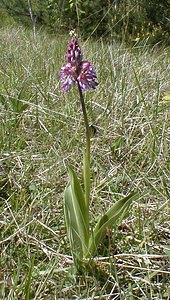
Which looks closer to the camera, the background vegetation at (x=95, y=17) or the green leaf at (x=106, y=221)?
the green leaf at (x=106, y=221)

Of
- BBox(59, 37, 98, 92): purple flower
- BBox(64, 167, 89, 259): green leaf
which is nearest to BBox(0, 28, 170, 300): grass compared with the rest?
BBox(64, 167, 89, 259): green leaf

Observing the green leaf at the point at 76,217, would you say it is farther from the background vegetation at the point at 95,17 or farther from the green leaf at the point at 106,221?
the background vegetation at the point at 95,17

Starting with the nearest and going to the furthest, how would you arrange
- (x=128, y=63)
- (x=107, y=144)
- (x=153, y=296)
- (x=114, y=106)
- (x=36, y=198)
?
1. (x=153, y=296)
2. (x=36, y=198)
3. (x=107, y=144)
4. (x=114, y=106)
5. (x=128, y=63)

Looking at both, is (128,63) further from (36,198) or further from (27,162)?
(36,198)

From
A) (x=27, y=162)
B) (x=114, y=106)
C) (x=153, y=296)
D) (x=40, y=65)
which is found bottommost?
(x=153, y=296)

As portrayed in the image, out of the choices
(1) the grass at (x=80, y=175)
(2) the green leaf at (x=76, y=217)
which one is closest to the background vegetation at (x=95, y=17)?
(1) the grass at (x=80, y=175)

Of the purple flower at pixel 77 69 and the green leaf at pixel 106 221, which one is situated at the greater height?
the purple flower at pixel 77 69

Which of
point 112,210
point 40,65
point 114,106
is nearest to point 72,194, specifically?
point 112,210

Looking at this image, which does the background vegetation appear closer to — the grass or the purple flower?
the grass

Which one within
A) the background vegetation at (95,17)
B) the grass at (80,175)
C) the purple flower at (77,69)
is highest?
the background vegetation at (95,17)
